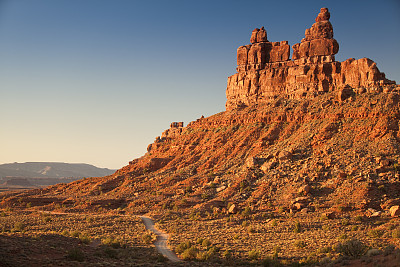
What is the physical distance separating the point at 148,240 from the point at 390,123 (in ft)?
120

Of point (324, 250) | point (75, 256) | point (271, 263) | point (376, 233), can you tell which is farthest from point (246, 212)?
point (75, 256)

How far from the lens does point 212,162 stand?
59906 millimetres

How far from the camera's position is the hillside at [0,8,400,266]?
30.4 metres

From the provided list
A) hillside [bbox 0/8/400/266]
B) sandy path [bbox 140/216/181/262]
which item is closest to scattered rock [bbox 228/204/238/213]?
hillside [bbox 0/8/400/266]

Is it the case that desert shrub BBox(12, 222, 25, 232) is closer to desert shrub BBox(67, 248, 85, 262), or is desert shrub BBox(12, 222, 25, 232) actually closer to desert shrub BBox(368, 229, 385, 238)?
desert shrub BBox(67, 248, 85, 262)

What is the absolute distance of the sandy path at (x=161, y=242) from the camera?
1020 inches

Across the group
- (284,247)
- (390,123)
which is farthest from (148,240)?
(390,123)

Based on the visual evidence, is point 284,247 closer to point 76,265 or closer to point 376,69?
point 76,265

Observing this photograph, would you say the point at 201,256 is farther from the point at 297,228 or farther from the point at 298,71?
the point at 298,71

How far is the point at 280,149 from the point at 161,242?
93.2 ft

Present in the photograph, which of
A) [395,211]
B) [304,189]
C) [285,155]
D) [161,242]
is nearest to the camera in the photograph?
[161,242]

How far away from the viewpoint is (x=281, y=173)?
160 ft

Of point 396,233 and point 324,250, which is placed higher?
point 396,233

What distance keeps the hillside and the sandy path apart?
0.89 metres
